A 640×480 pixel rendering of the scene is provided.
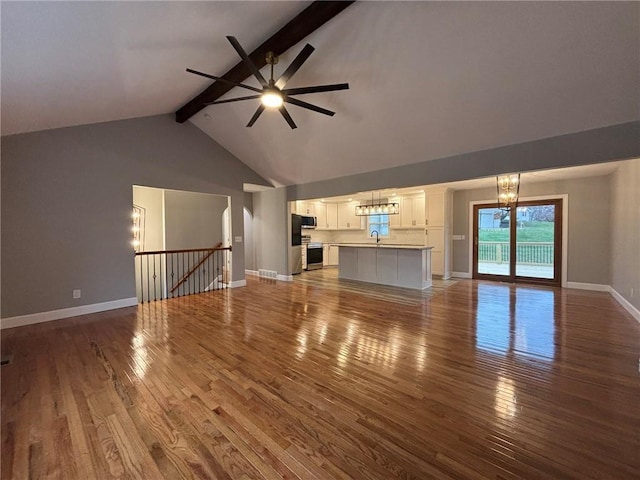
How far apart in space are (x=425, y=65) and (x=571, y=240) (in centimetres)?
580

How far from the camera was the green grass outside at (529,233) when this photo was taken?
635 cm

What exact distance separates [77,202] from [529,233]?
30.7 feet

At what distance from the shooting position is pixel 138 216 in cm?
679

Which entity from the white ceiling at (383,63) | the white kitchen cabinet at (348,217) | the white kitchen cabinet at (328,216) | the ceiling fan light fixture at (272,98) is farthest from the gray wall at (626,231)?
the white kitchen cabinet at (328,216)

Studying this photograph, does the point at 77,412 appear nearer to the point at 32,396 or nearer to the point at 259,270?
the point at 32,396

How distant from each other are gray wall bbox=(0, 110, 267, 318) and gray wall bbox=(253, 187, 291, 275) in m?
2.41

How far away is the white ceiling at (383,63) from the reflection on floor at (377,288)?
108 inches

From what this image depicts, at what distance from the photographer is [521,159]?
3.64 metres

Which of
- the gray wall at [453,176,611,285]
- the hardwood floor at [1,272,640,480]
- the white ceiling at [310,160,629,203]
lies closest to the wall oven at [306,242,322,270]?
the white ceiling at [310,160,629,203]

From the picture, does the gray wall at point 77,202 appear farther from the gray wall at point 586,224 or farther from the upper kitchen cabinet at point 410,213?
the gray wall at point 586,224

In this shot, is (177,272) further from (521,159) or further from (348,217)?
(521,159)

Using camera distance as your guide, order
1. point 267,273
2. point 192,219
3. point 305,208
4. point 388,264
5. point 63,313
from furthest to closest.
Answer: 1. point 305,208
2. point 267,273
3. point 192,219
4. point 388,264
5. point 63,313

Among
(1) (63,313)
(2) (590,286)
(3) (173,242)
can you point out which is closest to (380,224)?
(2) (590,286)

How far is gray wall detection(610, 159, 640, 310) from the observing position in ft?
12.7
